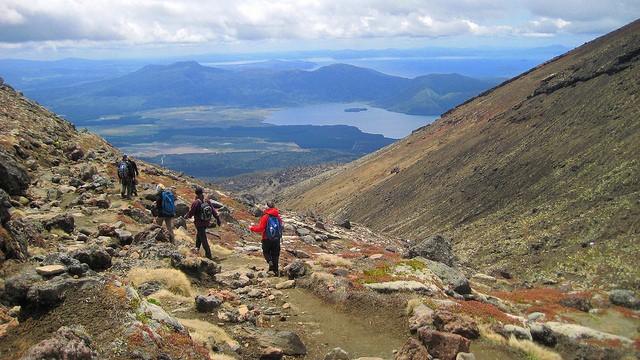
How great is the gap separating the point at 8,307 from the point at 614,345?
824 inches

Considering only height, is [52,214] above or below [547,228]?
above

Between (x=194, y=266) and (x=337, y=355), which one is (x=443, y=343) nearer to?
(x=337, y=355)

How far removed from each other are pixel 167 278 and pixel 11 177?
39.9 ft

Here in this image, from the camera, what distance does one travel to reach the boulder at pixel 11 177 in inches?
812

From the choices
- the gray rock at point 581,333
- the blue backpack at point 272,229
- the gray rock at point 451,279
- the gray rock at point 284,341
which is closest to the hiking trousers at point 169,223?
the blue backpack at point 272,229

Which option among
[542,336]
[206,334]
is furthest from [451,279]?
[206,334]

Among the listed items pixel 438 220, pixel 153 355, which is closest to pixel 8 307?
pixel 153 355

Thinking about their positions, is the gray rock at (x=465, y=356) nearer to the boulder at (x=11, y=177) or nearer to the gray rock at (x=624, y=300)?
the boulder at (x=11, y=177)

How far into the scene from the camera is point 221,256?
20.9 meters

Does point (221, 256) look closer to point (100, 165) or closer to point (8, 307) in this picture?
point (8, 307)

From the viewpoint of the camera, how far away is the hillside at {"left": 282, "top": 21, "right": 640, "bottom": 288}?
166 ft

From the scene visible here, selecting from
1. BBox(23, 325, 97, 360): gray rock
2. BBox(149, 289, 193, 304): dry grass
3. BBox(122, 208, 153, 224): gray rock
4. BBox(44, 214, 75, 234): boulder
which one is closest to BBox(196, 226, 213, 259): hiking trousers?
BBox(122, 208, 153, 224): gray rock

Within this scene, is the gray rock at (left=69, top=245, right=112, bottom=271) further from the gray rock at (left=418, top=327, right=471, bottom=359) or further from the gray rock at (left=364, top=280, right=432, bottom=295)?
the gray rock at (left=418, top=327, right=471, bottom=359)

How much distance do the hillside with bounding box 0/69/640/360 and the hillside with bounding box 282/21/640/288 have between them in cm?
2439
